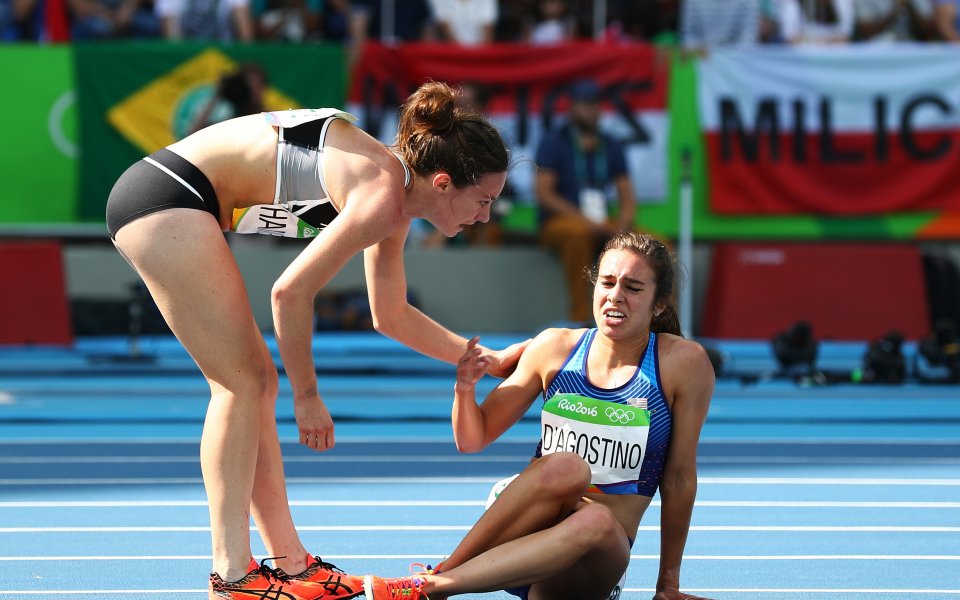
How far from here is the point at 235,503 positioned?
3699 mm

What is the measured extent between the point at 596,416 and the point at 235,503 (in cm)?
102

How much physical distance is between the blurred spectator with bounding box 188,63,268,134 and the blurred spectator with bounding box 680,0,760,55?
141 inches

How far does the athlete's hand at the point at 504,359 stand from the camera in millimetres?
4008

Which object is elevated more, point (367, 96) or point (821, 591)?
point (367, 96)

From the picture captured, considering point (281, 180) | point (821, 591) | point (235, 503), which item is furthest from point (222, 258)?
point (821, 591)

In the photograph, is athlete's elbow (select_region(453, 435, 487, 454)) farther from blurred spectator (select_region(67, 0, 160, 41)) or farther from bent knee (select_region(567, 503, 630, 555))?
blurred spectator (select_region(67, 0, 160, 41))

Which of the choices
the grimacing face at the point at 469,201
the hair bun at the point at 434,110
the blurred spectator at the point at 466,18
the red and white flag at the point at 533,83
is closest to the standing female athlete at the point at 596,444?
the grimacing face at the point at 469,201

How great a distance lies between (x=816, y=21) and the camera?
12.4 meters

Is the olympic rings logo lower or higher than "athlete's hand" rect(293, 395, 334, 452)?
lower

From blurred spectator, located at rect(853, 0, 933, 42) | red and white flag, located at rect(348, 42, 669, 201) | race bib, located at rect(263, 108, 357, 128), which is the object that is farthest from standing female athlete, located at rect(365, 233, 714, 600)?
blurred spectator, located at rect(853, 0, 933, 42)

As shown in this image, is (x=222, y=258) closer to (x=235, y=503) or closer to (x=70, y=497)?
(x=235, y=503)

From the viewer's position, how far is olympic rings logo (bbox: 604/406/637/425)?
12.6 ft

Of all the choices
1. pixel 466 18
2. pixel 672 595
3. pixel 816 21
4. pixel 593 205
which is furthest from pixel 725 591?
pixel 816 21

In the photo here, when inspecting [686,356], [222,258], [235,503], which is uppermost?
[222,258]
